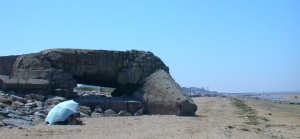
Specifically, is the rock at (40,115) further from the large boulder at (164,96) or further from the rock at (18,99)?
the large boulder at (164,96)

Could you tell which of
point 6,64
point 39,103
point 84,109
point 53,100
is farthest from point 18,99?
point 6,64

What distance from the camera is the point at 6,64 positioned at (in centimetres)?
1780

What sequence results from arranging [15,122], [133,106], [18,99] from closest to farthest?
1. [15,122]
2. [18,99]
3. [133,106]

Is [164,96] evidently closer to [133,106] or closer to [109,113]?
[133,106]

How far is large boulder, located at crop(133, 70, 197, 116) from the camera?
611 inches

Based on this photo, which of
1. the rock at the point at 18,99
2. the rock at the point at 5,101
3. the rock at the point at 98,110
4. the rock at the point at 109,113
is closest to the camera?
the rock at the point at 5,101

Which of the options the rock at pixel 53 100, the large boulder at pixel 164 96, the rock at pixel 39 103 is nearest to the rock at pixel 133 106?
the large boulder at pixel 164 96

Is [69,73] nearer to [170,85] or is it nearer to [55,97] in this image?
[55,97]

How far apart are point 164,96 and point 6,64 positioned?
774 cm

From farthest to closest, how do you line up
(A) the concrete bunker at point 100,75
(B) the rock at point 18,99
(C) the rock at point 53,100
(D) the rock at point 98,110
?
1. (A) the concrete bunker at point 100,75
2. (D) the rock at point 98,110
3. (C) the rock at point 53,100
4. (B) the rock at point 18,99

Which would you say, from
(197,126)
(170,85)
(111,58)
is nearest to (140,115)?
(170,85)

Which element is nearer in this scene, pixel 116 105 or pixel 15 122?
pixel 15 122

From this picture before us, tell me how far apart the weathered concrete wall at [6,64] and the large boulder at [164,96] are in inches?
235

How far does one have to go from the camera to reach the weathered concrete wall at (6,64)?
57.9 feet
